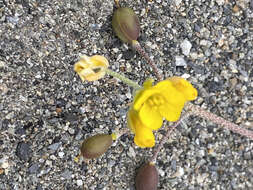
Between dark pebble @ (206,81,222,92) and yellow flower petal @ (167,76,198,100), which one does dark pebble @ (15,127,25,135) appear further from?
dark pebble @ (206,81,222,92)

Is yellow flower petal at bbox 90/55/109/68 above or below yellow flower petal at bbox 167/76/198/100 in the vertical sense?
below

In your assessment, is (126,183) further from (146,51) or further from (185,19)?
(185,19)

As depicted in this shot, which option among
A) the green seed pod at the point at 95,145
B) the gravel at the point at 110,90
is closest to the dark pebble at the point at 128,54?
the gravel at the point at 110,90

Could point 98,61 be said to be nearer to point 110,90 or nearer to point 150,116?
point 150,116

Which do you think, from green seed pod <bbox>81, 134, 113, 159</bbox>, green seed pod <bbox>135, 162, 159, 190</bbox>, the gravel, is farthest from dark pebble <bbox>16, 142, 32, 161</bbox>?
green seed pod <bbox>135, 162, 159, 190</bbox>

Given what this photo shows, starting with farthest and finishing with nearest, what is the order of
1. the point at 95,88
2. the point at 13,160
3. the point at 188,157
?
the point at 188,157
the point at 95,88
the point at 13,160

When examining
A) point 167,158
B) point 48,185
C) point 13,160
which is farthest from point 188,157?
point 13,160

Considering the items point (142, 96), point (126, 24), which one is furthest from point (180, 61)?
point (142, 96)
